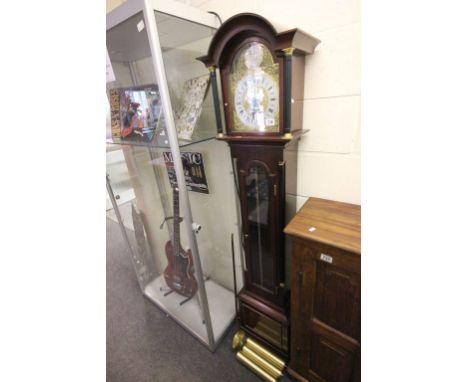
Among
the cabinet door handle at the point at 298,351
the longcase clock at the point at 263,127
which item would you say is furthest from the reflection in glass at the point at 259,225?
the cabinet door handle at the point at 298,351

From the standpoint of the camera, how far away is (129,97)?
1138mm

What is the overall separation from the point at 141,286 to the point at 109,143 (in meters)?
1.25

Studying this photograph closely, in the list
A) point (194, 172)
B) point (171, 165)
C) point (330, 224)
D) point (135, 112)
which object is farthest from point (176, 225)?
point (330, 224)

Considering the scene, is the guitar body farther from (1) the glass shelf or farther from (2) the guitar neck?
(1) the glass shelf

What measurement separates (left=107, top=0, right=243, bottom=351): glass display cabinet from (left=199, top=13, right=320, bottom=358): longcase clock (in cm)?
21

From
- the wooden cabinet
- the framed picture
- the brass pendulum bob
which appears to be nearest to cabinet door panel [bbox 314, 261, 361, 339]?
the wooden cabinet

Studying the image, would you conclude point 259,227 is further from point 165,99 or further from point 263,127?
point 165,99

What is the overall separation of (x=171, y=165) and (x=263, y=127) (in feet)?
1.53

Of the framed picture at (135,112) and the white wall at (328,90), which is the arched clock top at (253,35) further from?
the framed picture at (135,112)

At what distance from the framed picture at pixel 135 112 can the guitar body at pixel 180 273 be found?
764mm

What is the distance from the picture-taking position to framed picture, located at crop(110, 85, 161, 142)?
39.1 inches

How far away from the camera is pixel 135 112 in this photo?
3.76 ft
